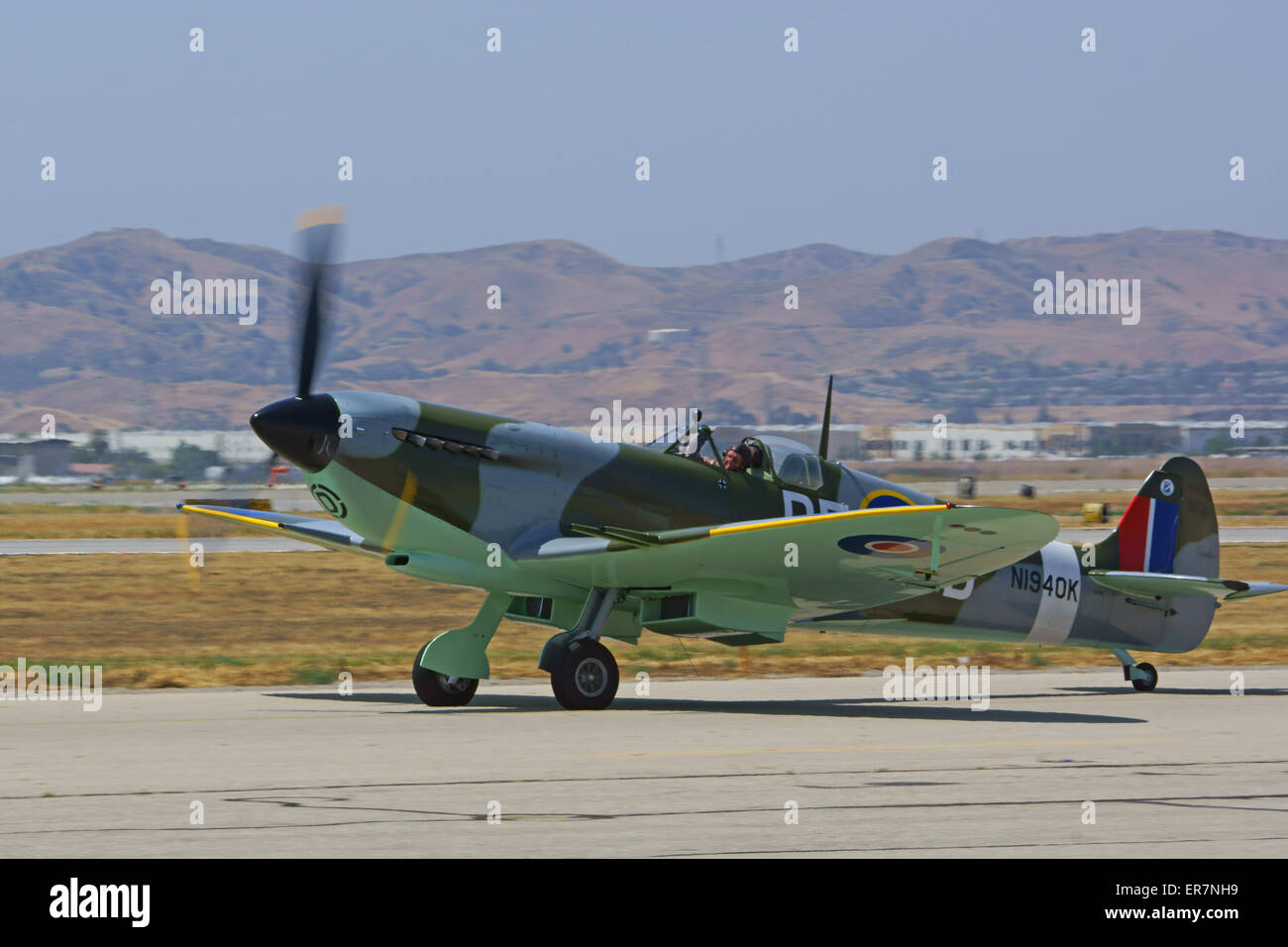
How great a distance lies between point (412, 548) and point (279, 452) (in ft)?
5.15

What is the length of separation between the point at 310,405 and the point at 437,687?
10.9ft

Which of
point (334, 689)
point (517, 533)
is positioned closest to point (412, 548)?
point (517, 533)

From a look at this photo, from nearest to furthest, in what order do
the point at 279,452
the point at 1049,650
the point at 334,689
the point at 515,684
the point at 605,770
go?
1. the point at 605,770
2. the point at 279,452
3. the point at 334,689
4. the point at 515,684
5. the point at 1049,650

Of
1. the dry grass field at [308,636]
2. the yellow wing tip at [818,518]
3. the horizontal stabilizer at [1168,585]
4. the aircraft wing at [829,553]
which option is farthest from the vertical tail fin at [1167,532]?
the yellow wing tip at [818,518]

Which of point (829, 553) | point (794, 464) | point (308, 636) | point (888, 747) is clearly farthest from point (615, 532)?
point (308, 636)

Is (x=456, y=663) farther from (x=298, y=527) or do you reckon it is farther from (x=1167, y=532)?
(x=1167, y=532)

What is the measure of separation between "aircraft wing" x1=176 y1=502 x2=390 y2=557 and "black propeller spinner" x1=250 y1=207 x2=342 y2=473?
1669 millimetres

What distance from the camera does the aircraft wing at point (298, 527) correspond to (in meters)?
17.1

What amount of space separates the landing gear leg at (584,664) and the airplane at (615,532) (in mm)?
15

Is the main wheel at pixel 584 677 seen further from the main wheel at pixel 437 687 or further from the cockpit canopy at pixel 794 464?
the cockpit canopy at pixel 794 464

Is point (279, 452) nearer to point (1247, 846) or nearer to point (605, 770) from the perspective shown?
point (605, 770)

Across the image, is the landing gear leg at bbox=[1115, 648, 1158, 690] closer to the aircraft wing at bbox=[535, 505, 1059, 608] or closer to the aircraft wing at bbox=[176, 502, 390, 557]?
the aircraft wing at bbox=[535, 505, 1059, 608]

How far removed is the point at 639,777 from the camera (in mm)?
11055
